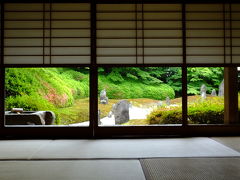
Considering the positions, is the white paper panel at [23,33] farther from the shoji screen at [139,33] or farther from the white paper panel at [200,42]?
the white paper panel at [200,42]

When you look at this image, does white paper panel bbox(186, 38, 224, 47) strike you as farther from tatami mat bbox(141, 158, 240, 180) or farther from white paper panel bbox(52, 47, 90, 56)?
tatami mat bbox(141, 158, 240, 180)

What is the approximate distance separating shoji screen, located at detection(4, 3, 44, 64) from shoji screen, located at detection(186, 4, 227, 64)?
2708mm

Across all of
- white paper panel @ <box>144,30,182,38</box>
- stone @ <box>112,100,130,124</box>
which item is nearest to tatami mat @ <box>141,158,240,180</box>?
white paper panel @ <box>144,30,182,38</box>

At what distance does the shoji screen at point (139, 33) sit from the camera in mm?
5199

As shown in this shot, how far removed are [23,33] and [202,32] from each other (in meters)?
3.27

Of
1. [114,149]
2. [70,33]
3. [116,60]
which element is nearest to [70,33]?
[70,33]

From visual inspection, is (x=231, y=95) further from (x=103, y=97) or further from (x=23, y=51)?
(x=103, y=97)

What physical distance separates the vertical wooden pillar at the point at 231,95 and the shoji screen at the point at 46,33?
270 cm

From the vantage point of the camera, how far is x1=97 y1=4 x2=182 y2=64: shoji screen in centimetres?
520

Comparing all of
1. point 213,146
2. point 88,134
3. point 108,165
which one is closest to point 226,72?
point 213,146

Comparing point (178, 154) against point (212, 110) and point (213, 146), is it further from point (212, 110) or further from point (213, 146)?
point (212, 110)

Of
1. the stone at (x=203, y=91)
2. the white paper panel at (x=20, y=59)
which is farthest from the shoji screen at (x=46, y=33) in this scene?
the stone at (x=203, y=91)

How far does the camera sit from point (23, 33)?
16.9ft

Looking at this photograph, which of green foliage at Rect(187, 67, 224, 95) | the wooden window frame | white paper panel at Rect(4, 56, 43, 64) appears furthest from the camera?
green foliage at Rect(187, 67, 224, 95)
